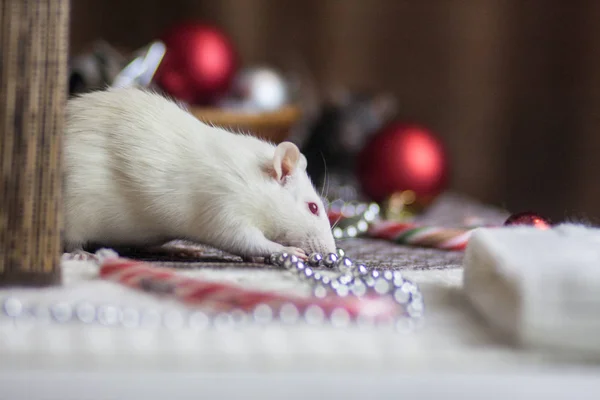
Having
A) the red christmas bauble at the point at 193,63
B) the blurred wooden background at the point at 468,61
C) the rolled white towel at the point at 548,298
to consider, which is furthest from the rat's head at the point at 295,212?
the blurred wooden background at the point at 468,61

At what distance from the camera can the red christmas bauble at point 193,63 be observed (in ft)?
6.74

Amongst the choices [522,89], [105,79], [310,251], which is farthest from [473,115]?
[310,251]

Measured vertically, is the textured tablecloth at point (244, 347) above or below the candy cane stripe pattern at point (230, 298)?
below

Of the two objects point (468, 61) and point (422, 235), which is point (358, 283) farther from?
point (468, 61)

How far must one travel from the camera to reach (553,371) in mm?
599

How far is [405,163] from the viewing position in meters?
2.15

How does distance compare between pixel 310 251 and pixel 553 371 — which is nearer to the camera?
pixel 553 371

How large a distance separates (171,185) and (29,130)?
29cm

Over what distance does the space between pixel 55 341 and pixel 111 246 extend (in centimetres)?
47

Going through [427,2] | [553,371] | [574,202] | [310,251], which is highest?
[427,2]

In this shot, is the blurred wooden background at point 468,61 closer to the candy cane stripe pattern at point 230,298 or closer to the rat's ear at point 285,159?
the rat's ear at point 285,159

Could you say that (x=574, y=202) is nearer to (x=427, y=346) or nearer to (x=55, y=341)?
(x=427, y=346)

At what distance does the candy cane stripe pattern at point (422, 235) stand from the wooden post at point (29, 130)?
73cm

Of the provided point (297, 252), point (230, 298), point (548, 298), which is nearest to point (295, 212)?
point (297, 252)
